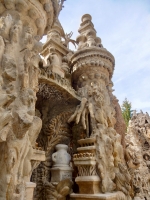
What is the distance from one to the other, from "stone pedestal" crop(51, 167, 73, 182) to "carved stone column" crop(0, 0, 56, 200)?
1799 mm

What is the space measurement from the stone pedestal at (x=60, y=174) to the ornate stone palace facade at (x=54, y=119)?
2 centimetres

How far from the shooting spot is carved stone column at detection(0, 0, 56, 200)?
2.44 m

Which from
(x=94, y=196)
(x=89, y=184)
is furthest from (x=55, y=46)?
(x=94, y=196)

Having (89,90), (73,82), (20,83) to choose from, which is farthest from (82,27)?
(20,83)

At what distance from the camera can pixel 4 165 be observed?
2447mm

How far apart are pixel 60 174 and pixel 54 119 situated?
150 centimetres

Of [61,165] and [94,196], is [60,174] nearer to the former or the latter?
[61,165]

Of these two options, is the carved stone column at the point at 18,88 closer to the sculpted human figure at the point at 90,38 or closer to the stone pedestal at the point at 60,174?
the stone pedestal at the point at 60,174

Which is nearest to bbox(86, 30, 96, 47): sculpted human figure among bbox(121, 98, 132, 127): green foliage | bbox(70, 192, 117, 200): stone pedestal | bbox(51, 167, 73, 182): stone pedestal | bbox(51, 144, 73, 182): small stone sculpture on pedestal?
bbox(51, 144, 73, 182): small stone sculpture on pedestal

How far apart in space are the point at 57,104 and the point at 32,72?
2283 millimetres

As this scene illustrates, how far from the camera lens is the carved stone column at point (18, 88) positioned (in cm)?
244

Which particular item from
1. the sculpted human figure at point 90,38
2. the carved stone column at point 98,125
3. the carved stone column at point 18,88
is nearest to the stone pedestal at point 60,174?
the carved stone column at point 98,125

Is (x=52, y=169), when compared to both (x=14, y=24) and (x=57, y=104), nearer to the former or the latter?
(x=57, y=104)

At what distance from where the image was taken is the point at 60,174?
454 cm
